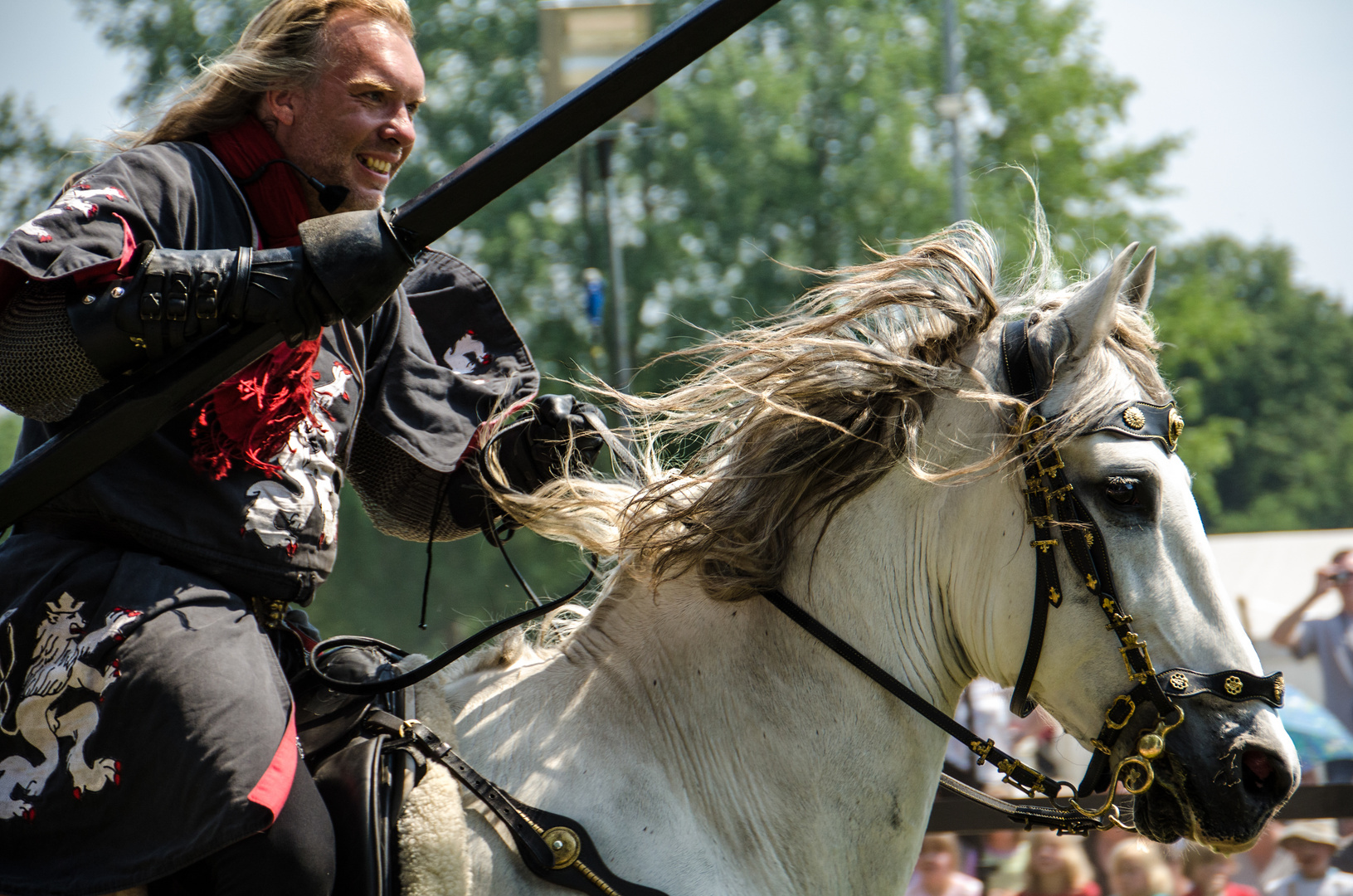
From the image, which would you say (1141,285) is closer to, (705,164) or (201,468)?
(201,468)

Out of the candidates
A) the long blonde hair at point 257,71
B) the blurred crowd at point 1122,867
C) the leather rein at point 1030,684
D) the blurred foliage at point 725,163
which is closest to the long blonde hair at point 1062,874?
the blurred crowd at point 1122,867

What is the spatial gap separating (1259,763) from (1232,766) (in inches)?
2.2

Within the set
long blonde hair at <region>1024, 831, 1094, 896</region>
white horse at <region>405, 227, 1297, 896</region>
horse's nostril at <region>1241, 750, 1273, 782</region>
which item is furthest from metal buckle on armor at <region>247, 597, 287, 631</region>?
long blonde hair at <region>1024, 831, 1094, 896</region>

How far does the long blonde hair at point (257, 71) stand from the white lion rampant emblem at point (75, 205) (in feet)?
1.36

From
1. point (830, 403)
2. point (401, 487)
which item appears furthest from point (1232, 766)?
point (401, 487)

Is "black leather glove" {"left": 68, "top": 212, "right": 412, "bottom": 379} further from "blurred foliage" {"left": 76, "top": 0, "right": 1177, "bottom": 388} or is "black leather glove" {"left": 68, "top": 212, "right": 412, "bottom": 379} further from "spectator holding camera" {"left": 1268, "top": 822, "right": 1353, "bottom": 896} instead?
"blurred foliage" {"left": 76, "top": 0, "right": 1177, "bottom": 388}

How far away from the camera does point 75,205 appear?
1774mm

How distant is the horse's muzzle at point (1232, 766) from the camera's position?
1.87 metres

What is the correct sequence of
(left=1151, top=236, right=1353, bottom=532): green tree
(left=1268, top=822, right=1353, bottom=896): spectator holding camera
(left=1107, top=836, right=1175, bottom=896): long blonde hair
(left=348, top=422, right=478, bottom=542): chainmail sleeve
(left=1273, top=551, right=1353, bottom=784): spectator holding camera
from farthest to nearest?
(left=1151, top=236, right=1353, bottom=532): green tree → (left=1273, top=551, right=1353, bottom=784): spectator holding camera → (left=1107, top=836, right=1175, bottom=896): long blonde hair → (left=1268, top=822, right=1353, bottom=896): spectator holding camera → (left=348, top=422, right=478, bottom=542): chainmail sleeve

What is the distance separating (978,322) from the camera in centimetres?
212

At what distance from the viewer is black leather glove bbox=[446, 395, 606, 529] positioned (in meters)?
2.50

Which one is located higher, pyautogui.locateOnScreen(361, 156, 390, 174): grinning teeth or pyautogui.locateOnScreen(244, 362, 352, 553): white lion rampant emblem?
pyautogui.locateOnScreen(361, 156, 390, 174): grinning teeth

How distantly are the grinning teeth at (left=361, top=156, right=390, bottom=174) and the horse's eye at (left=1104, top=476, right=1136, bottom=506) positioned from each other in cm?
151

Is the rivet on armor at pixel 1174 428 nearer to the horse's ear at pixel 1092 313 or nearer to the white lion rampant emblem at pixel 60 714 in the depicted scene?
the horse's ear at pixel 1092 313
